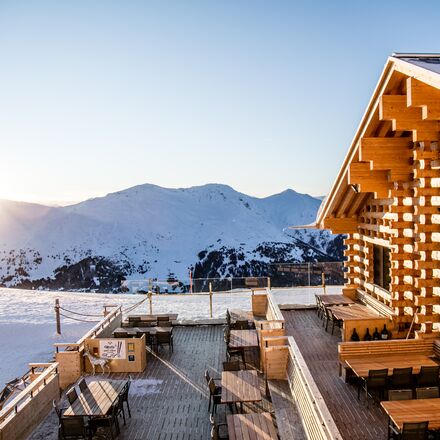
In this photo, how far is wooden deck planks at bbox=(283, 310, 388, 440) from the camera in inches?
293

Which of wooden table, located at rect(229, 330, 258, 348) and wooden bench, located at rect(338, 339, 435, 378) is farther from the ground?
wooden bench, located at rect(338, 339, 435, 378)

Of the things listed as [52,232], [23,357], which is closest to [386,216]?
[23,357]

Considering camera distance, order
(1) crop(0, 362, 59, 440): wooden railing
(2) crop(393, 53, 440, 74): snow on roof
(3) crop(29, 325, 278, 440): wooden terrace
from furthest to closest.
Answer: (3) crop(29, 325, 278, 440): wooden terrace < (1) crop(0, 362, 59, 440): wooden railing < (2) crop(393, 53, 440, 74): snow on roof

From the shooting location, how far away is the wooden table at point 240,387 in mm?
9117

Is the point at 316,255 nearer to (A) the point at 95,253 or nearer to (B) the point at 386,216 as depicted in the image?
(A) the point at 95,253

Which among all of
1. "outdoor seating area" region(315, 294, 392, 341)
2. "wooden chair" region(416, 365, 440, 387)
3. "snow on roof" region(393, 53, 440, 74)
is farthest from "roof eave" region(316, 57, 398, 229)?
"wooden chair" region(416, 365, 440, 387)

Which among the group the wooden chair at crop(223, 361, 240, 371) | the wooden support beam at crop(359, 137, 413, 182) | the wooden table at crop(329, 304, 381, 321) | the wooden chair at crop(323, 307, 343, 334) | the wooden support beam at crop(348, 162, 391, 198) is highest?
the wooden support beam at crop(359, 137, 413, 182)

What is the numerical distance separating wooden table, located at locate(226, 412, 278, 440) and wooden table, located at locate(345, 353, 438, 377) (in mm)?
1773

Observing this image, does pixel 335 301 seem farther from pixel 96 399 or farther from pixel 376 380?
pixel 96 399

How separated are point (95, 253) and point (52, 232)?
515 inches

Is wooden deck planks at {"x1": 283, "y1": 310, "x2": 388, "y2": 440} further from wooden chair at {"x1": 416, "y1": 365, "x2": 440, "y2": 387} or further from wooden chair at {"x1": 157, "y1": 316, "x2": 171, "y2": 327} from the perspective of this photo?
wooden chair at {"x1": 157, "y1": 316, "x2": 171, "y2": 327}

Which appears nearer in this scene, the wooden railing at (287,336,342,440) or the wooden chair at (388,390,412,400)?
the wooden railing at (287,336,342,440)

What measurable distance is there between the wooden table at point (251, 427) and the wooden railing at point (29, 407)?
410 centimetres

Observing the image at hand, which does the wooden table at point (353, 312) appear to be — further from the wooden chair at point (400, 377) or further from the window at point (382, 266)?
the wooden chair at point (400, 377)
